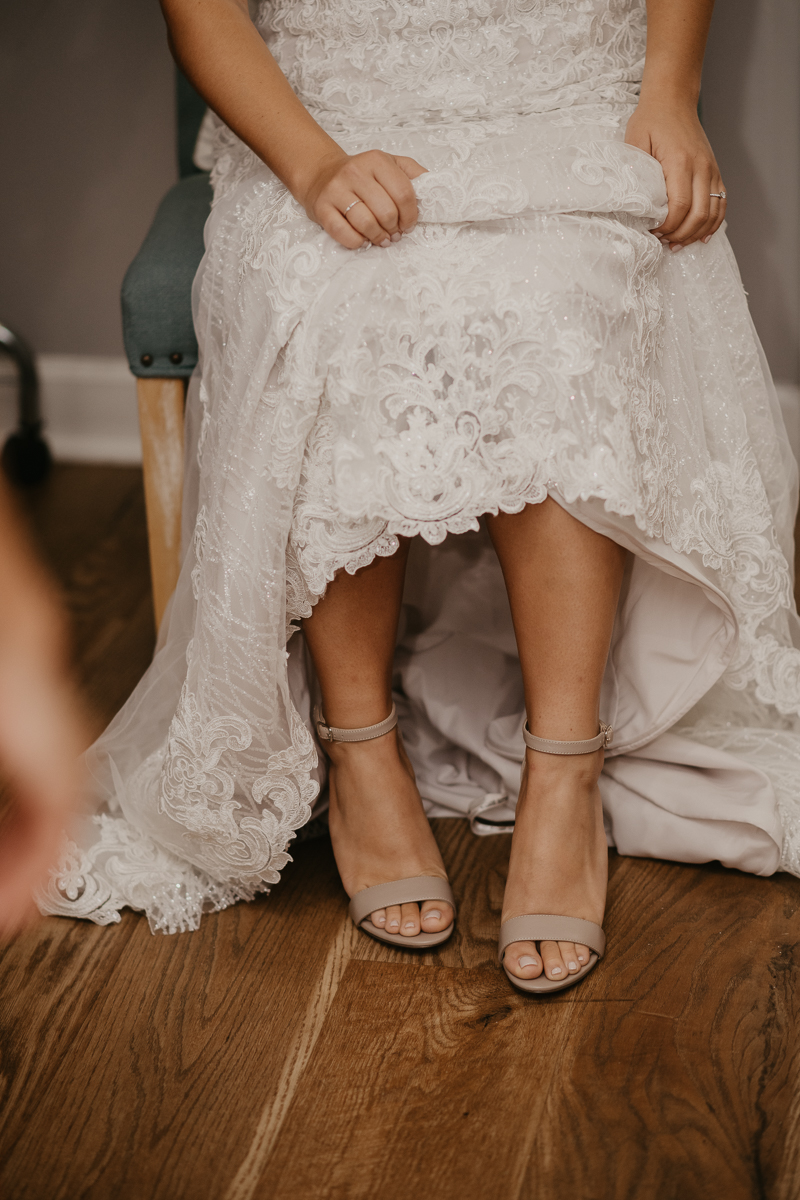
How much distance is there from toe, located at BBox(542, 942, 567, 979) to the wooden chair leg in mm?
553

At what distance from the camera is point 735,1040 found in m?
0.76

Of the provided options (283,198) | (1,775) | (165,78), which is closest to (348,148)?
(283,198)

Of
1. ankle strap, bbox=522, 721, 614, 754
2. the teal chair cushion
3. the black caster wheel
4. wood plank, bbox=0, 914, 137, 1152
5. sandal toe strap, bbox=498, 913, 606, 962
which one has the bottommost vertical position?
the black caster wheel

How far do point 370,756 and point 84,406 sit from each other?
1127mm

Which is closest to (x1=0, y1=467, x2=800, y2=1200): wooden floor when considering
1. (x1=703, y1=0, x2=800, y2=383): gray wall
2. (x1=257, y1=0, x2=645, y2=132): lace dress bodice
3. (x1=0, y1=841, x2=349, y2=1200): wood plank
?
(x1=0, y1=841, x2=349, y2=1200): wood plank

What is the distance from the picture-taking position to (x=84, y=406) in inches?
70.1

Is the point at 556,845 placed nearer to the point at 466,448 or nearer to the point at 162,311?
the point at 466,448

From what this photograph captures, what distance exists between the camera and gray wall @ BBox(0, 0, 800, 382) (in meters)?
1.44

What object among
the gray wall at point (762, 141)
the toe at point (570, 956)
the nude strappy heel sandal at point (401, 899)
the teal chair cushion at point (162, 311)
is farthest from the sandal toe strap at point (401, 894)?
the gray wall at point (762, 141)

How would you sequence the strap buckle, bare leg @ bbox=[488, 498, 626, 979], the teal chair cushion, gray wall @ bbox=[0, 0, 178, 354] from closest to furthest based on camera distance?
bare leg @ bbox=[488, 498, 626, 979] < the strap buckle < the teal chair cushion < gray wall @ bbox=[0, 0, 178, 354]

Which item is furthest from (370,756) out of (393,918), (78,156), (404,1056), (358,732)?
(78,156)

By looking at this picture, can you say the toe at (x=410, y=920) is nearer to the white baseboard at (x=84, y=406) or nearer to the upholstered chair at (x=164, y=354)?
the upholstered chair at (x=164, y=354)

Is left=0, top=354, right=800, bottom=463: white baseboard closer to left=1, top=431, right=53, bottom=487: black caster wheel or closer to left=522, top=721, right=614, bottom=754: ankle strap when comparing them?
left=1, top=431, right=53, bottom=487: black caster wheel

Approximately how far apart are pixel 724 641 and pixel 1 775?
725 millimetres
